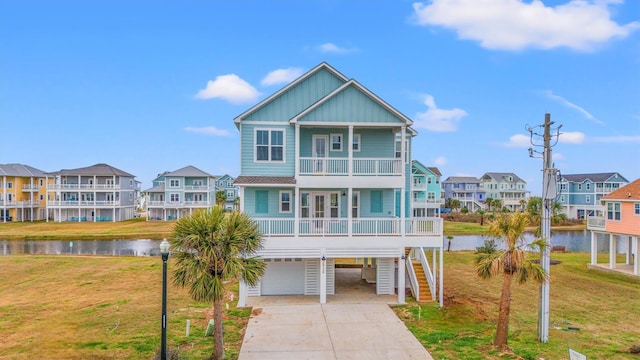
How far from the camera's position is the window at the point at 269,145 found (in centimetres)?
1964

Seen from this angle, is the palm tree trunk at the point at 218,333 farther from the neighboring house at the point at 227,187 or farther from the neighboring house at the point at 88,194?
the neighboring house at the point at 227,187

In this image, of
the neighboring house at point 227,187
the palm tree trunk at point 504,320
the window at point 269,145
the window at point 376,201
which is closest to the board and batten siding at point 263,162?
the window at point 269,145

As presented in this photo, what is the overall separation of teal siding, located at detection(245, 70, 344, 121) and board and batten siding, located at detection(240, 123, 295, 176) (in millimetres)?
510

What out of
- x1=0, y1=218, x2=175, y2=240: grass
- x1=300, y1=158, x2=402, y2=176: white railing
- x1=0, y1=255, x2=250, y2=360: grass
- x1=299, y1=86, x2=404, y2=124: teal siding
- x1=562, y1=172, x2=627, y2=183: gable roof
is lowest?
x1=0, y1=218, x2=175, y2=240: grass

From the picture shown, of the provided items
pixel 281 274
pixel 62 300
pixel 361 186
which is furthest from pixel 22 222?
Result: pixel 361 186

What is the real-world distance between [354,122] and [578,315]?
41.6 ft

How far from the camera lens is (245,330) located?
1452 centimetres

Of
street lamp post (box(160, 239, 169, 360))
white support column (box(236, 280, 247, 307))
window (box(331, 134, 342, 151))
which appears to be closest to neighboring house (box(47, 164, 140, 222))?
white support column (box(236, 280, 247, 307))

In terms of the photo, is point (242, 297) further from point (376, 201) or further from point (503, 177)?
point (503, 177)

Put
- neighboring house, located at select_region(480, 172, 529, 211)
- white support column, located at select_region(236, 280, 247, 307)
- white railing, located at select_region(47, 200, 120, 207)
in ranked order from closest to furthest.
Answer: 1. white support column, located at select_region(236, 280, 247, 307)
2. white railing, located at select_region(47, 200, 120, 207)
3. neighboring house, located at select_region(480, 172, 529, 211)

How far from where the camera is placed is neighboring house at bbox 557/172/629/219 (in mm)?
76375

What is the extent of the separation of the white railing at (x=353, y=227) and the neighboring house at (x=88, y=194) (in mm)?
56748

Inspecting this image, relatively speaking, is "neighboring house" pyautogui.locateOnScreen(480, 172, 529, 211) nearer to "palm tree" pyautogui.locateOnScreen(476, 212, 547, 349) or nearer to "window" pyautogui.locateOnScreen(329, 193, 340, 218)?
"window" pyautogui.locateOnScreen(329, 193, 340, 218)

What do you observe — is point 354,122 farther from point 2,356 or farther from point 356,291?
point 2,356
